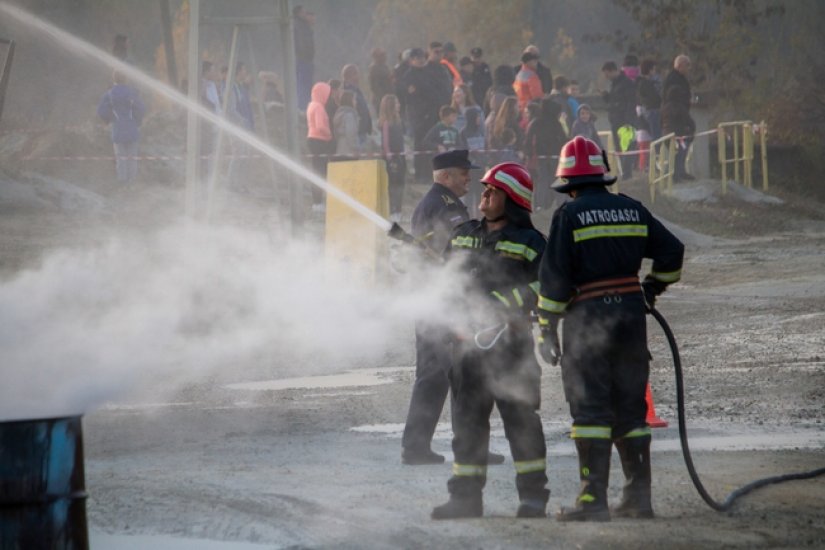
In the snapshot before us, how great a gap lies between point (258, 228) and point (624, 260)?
16.2 meters

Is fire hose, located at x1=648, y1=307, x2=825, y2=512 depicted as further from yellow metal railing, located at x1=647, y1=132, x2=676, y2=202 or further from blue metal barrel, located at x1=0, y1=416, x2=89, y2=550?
yellow metal railing, located at x1=647, y1=132, x2=676, y2=202

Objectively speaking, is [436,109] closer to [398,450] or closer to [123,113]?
[123,113]

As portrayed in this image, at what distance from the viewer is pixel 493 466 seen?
859 centimetres

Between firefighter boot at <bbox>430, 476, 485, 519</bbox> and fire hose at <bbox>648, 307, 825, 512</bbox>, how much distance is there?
1.04 meters

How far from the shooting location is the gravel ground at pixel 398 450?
21.5 ft

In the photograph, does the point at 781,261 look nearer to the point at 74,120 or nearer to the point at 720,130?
the point at 720,130

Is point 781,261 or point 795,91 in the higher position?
point 795,91

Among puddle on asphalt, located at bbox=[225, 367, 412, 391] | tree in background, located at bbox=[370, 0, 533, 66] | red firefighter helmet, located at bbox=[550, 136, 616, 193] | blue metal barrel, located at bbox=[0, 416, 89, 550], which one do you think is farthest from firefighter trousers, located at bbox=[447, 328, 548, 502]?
tree in background, located at bbox=[370, 0, 533, 66]

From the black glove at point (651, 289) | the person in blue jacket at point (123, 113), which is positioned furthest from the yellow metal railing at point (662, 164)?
the black glove at point (651, 289)

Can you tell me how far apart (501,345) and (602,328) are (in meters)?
0.54

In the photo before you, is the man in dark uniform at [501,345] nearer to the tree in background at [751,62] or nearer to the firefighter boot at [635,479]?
the firefighter boot at [635,479]

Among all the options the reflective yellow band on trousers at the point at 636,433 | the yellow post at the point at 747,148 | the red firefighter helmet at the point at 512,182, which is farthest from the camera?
the yellow post at the point at 747,148

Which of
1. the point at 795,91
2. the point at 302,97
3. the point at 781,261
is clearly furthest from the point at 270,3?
the point at 781,261

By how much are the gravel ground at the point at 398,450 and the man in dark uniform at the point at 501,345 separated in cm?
31
